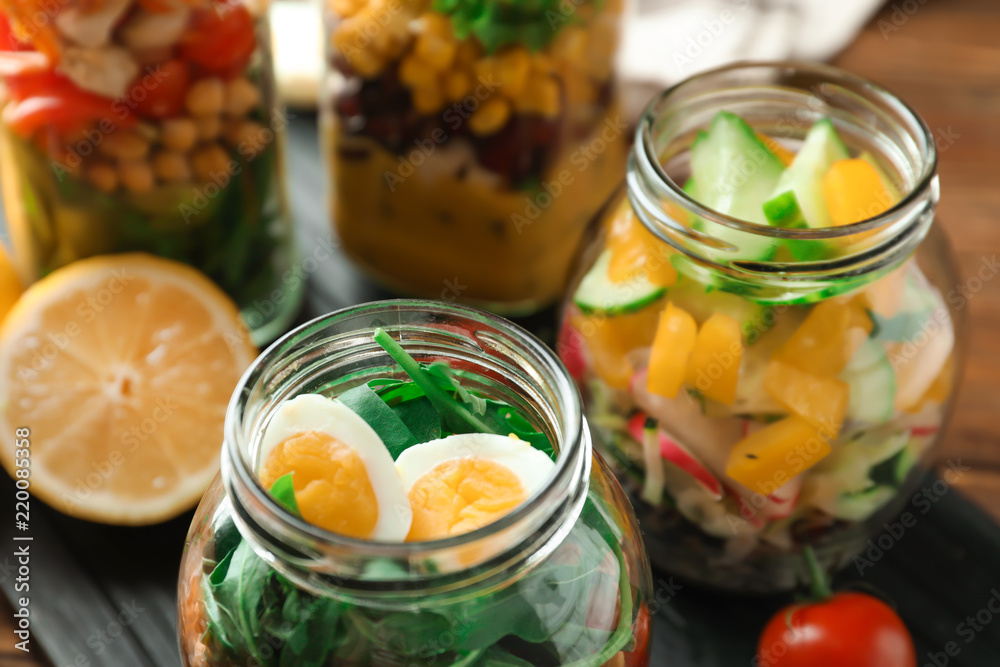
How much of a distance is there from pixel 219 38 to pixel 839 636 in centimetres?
79

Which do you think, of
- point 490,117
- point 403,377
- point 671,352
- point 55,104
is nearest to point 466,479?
point 403,377

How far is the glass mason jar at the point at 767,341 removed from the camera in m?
0.79

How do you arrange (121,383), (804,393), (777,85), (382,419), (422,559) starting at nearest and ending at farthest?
1. (422,559)
2. (382,419)
3. (804,393)
4. (777,85)
5. (121,383)

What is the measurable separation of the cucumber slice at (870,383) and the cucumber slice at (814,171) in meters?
0.11

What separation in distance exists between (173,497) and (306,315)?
32 cm

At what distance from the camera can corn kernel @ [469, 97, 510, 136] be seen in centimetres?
104

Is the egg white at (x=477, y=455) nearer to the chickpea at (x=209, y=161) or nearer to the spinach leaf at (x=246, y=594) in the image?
the spinach leaf at (x=246, y=594)

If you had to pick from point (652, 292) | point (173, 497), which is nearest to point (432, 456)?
point (652, 292)

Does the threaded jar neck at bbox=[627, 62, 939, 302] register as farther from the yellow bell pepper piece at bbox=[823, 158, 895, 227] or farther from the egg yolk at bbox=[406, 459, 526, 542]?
the egg yolk at bbox=[406, 459, 526, 542]

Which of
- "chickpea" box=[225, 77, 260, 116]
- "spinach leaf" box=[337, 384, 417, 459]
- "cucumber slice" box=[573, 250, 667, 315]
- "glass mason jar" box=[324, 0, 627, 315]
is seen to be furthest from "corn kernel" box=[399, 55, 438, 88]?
"spinach leaf" box=[337, 384, 417, 459]

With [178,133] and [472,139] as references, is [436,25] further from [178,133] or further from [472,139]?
[178,133]

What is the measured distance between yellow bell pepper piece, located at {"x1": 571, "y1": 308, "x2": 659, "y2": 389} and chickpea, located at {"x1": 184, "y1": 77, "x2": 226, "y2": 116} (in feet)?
1.43

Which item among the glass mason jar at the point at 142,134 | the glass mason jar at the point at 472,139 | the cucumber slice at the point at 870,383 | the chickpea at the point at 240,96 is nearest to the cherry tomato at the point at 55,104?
the glass mason jar at the point at 142,134

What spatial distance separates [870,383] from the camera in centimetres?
81
